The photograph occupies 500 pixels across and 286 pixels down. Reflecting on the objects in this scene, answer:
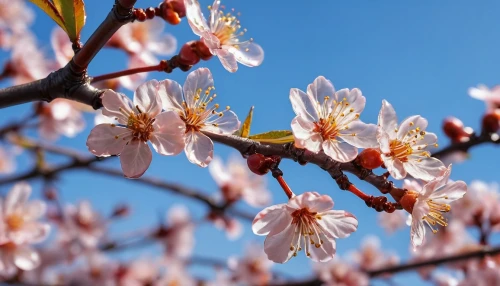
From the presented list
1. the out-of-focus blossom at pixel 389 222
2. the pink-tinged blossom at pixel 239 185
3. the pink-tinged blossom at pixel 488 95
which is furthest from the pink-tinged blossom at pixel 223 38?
the out-of-focus blossom at pixel 389 222

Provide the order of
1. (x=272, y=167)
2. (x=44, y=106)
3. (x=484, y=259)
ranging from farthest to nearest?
(x=44, y=106) < (x=484, y=259) < (x=272, y=167)

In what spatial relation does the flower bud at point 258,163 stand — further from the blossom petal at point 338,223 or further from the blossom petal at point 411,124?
the blossom petal at point 411,124

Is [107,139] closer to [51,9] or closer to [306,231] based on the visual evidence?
[51,9]

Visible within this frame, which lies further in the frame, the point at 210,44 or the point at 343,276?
the point at 343,276

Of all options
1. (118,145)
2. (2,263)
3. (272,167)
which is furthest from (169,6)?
(2,263)

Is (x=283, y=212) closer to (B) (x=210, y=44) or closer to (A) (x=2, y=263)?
(B) (x=210, y=44)

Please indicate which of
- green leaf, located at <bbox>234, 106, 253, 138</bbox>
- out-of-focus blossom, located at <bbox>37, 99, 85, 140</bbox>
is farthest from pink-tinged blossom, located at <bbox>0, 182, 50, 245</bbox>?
green leaf, located at <bbox>234, 106, 253, 138</bbox>
